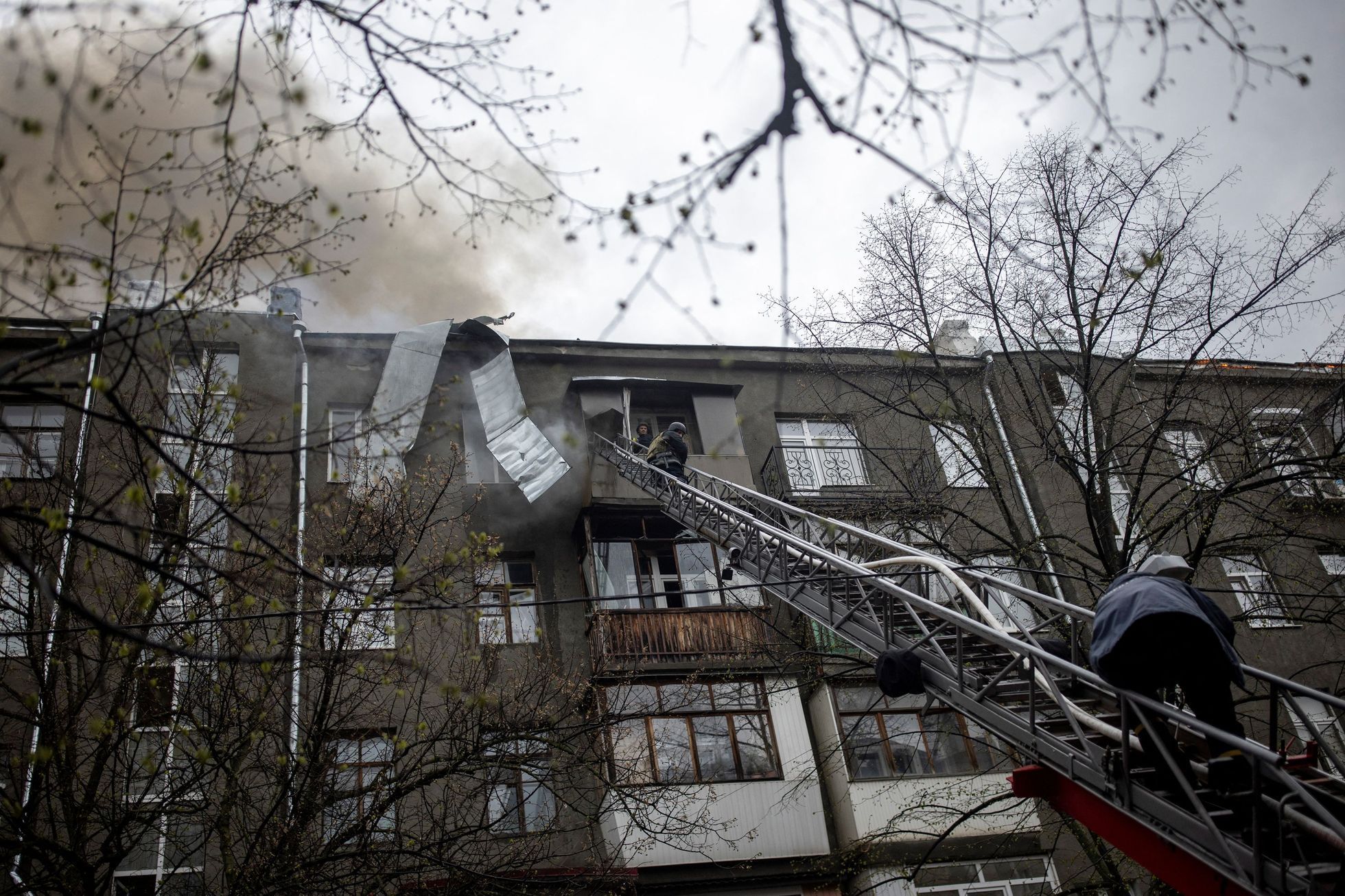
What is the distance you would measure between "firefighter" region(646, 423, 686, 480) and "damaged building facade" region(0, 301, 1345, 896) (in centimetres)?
154

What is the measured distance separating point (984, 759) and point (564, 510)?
331 inches

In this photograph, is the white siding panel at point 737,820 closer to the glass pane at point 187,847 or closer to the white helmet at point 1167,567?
the glass pane at point 187,847

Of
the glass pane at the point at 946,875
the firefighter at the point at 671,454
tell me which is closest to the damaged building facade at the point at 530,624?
the glass pane at the point at 946,875

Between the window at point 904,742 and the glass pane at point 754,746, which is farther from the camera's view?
the window at point 904,742

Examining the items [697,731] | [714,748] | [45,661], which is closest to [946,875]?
[714,748]

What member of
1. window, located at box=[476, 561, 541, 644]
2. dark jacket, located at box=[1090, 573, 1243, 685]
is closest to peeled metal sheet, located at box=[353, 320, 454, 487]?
window, located at box=[476, 561, 541, 644]

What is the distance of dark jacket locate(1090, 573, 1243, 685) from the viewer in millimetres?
5848

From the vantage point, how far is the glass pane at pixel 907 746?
54.8 ft

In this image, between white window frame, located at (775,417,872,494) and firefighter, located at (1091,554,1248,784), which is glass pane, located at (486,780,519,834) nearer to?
white window frame, located at (775,417,872,494)

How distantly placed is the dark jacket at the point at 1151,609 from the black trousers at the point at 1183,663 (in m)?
0.04

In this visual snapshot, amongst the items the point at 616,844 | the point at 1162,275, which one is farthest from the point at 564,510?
the point at 1162,275

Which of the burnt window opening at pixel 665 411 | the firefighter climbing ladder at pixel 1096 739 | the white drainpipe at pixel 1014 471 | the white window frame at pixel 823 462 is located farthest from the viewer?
the white window frame at pixel 823 462

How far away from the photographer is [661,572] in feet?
59.1

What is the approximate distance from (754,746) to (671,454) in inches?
191
